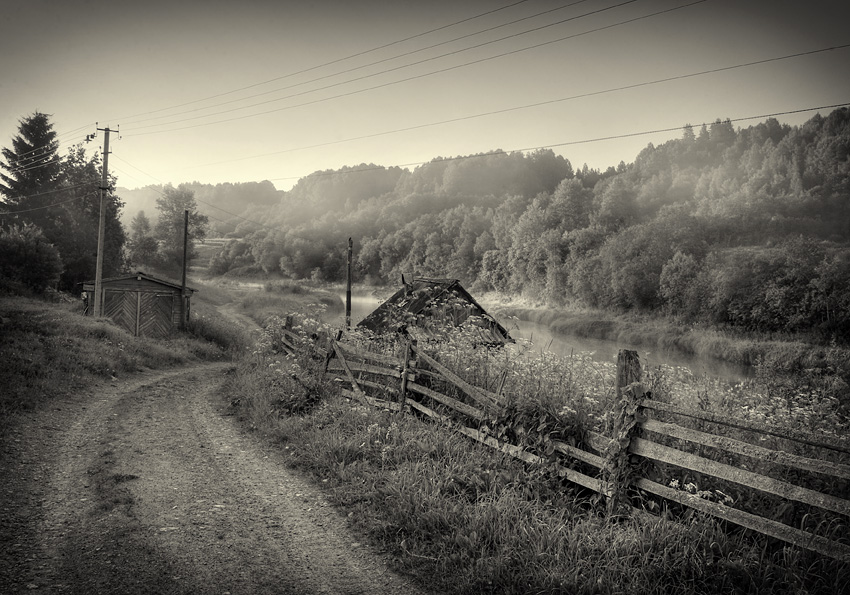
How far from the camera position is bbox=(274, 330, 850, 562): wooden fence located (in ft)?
11.8

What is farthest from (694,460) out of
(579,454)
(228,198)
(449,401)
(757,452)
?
(228,198)

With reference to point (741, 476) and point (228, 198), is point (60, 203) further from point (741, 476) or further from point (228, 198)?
point (228, 198)

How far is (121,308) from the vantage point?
80.3ft

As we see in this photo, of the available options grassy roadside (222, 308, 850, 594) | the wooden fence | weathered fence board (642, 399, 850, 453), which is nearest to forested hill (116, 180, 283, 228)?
grassy roadside (222, 308, 850, 594)

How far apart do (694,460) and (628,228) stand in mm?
48527

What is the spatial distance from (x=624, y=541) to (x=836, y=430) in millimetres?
4659

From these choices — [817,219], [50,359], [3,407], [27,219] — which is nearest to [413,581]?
[3,407]

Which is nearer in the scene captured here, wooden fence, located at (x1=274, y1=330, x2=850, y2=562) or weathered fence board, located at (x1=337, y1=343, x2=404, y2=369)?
wooden fence, located at (x1=274, y1=330, x2=850, y2=562)

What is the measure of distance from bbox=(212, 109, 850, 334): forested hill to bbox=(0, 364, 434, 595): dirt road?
2663cm

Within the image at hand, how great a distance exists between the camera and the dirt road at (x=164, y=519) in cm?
405

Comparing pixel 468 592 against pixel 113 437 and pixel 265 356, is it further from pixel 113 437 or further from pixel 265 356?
pixel 265 356

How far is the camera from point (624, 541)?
399cm

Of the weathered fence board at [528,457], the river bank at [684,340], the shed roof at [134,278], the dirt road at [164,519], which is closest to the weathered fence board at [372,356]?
the weathered fence board at [528,457]

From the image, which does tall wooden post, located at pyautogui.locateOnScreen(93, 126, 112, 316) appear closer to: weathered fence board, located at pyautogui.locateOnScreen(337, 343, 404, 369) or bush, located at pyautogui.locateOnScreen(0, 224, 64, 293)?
bush, located at pyautogui.locateOnScreen(0, 224, 64, 293)
